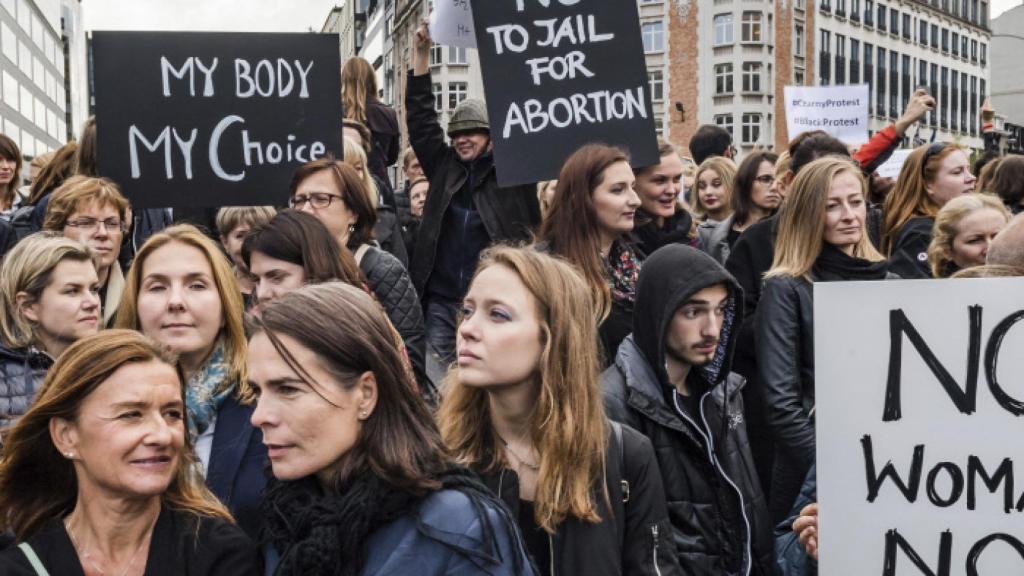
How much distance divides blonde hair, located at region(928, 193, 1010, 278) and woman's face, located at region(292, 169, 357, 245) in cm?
229

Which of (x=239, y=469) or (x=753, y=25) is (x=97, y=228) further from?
(x=753, y=25)

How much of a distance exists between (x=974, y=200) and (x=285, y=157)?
2.71 metres

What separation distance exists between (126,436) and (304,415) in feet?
1.38

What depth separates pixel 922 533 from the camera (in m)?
2.73

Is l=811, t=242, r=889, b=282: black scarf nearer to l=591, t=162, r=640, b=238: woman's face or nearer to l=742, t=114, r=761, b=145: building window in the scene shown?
l=591, t=162, r=640, b=238: woman's face

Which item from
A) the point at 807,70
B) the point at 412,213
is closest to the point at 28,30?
the point at 807,70

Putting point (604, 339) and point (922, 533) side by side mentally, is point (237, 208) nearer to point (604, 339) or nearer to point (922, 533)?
point (604, 339)

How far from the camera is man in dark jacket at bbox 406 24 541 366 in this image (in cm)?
580

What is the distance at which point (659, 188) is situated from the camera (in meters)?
5.65

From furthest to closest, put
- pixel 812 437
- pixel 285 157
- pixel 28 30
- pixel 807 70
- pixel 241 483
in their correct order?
pixel 28 30
pixel 807 70
pixel 285 157
pixel 812 437
pixel 241 483

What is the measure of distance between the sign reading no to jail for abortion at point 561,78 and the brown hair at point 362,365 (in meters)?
2.76

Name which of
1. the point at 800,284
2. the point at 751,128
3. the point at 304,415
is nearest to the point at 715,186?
the point at 800,284

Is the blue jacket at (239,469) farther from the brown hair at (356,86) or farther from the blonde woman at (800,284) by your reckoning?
the brown hair at (356,86)

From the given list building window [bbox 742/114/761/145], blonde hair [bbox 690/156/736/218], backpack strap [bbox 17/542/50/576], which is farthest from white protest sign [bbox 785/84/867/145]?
building window [bbox 742/114/761/145]
